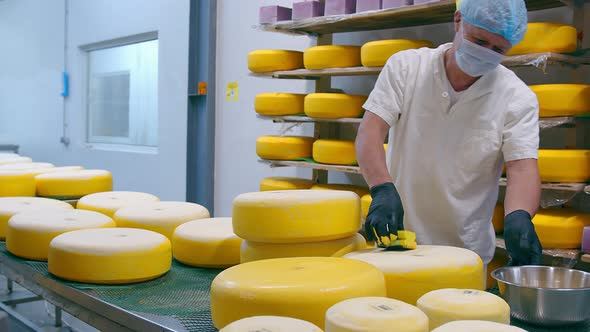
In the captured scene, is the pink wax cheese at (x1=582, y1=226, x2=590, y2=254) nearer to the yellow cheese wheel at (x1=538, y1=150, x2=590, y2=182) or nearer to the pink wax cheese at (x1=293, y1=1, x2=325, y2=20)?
the yellow cheese wheel at (x1=538, y1=150, x2=590, y2=182)

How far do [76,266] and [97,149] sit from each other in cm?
535

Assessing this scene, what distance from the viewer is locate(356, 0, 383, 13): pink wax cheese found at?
3054 mm

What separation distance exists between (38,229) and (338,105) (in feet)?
6.14

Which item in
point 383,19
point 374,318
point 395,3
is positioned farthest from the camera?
point 383,19

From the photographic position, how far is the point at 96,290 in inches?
57.9

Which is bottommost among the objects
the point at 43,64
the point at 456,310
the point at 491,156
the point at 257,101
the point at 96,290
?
the point at 96,290

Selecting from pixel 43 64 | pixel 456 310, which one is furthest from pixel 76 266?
pixel 43 64

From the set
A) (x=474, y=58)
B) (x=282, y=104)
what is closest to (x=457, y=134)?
(x=474, y=58)

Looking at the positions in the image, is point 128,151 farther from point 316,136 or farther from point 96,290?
point 96,290

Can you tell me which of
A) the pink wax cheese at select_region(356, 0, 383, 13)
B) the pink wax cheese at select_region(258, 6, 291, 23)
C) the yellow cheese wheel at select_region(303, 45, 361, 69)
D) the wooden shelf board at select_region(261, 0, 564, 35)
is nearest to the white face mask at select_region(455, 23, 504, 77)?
the wooden shelf board at select_region(261, 0, 564, 35)

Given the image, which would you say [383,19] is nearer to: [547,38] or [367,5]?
[367,5]

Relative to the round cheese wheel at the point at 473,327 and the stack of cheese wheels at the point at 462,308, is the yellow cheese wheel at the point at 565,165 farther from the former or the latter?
the round cheese wheel at the point at 473,327

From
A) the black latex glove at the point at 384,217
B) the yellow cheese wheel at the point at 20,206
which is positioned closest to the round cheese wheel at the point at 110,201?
the yellow cheese wheel at the point at 20,206

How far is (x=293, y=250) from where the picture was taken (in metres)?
1.37
